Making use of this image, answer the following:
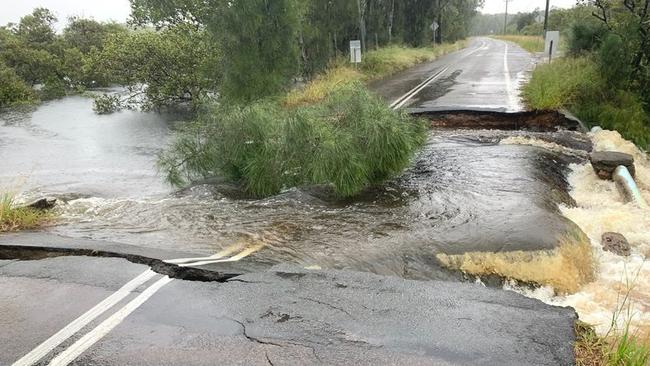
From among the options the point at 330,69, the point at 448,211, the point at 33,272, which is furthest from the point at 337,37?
the point at 33,272

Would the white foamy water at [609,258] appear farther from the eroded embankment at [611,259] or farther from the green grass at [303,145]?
the green grass at [303,145]

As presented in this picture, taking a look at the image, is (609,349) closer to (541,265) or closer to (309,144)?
(541,265)

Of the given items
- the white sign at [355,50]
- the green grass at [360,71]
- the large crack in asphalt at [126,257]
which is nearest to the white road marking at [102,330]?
the large crack in asphalt at [126,257]

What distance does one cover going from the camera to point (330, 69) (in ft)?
72.9

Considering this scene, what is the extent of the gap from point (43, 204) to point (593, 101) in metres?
13.8

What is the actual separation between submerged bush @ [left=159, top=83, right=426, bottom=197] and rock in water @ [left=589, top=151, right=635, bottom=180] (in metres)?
3.25

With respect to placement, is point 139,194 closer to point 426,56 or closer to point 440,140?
point 440,140

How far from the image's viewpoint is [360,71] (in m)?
24.3

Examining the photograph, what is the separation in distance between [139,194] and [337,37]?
755 inches

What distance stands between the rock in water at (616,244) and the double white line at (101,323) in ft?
15.6

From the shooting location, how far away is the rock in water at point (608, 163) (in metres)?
8.62

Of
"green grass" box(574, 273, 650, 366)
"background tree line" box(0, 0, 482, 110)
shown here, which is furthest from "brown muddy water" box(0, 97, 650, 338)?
"background tree line" box(0, 0, 482, 110)

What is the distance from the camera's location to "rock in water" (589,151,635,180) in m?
8.62

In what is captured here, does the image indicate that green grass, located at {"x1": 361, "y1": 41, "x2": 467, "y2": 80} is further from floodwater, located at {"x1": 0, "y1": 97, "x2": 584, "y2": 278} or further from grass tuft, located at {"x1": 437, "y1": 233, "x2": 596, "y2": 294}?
grass tuft, located at {"x1": 437, "y1": 233, "x2": 596, "y2": 294}
